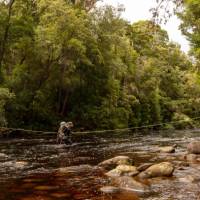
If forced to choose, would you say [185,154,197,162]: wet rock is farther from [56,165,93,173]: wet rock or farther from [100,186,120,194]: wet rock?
[100,186,120,194]: wet rock

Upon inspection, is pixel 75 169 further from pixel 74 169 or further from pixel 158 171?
pixel 158 171

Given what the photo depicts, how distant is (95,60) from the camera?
118ft

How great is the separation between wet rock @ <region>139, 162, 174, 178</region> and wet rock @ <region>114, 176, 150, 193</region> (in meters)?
0.89

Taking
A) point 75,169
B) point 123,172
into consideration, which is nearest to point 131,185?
point 123,172

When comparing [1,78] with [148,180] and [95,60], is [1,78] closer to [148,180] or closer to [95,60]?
[95,60]

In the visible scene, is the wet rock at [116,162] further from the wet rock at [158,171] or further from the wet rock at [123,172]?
the wet rock at [158,171]

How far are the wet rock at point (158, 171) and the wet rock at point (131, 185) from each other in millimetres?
888

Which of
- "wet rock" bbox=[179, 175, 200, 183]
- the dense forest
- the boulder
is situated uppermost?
the dense forest

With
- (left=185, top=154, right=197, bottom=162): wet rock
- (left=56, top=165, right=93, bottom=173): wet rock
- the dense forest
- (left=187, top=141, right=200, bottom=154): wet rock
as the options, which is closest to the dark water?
(left=56, top=165, right=93, bottom=173): wet rock

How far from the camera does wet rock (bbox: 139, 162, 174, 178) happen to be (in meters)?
12.2

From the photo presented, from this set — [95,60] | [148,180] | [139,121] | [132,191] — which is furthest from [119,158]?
[139,121]

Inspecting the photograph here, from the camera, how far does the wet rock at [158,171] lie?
12172 mm

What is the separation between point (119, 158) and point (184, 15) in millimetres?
18741

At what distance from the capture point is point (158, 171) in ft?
40.2
